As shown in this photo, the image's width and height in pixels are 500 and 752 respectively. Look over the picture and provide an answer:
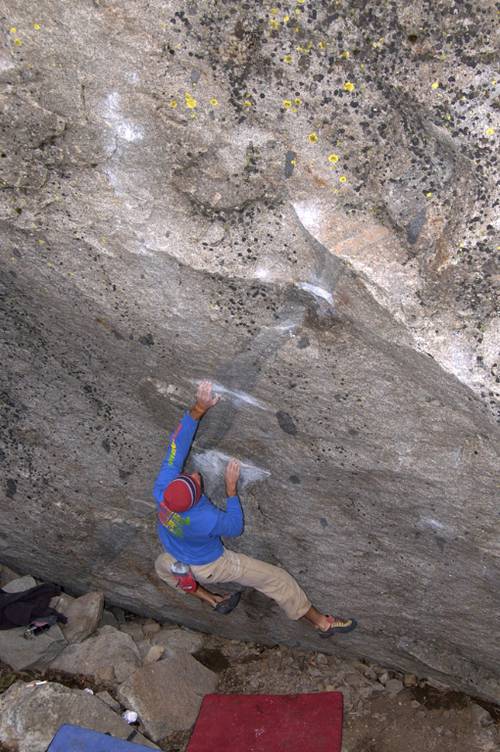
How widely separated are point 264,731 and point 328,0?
11.8 feet

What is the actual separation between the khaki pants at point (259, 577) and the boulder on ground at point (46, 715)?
2.77 ft

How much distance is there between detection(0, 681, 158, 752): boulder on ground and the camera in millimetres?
3707

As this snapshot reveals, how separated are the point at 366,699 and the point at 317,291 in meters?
2.68

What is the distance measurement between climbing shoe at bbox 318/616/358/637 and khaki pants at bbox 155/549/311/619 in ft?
0.64

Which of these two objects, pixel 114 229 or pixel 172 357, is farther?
pixel 172 357

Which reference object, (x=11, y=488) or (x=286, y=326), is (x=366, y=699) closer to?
(x=11, y=488)

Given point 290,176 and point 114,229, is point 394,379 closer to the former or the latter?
point 290,176

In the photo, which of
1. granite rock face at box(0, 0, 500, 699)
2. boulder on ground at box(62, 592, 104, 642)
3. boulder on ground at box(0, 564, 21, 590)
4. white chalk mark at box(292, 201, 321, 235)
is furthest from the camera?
boulder on ground at box(0, 564, 21, 590)

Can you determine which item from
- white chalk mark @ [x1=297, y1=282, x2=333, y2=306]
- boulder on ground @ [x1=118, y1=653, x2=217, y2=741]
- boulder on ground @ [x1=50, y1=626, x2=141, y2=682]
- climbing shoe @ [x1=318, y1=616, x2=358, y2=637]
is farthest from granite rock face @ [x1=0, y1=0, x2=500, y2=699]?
boulder on ground @ [x1=50, y1=626, x2=141, y2=682]

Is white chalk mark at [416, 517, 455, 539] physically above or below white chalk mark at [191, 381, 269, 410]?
below

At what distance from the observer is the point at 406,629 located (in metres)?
4.05

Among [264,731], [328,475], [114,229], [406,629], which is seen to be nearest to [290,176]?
[114,229]

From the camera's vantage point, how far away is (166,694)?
4.13 meters

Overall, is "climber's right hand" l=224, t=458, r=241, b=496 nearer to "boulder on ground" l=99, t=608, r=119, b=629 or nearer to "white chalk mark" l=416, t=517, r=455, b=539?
"white chalk mark" l=416, t=517, r=455, b=539
